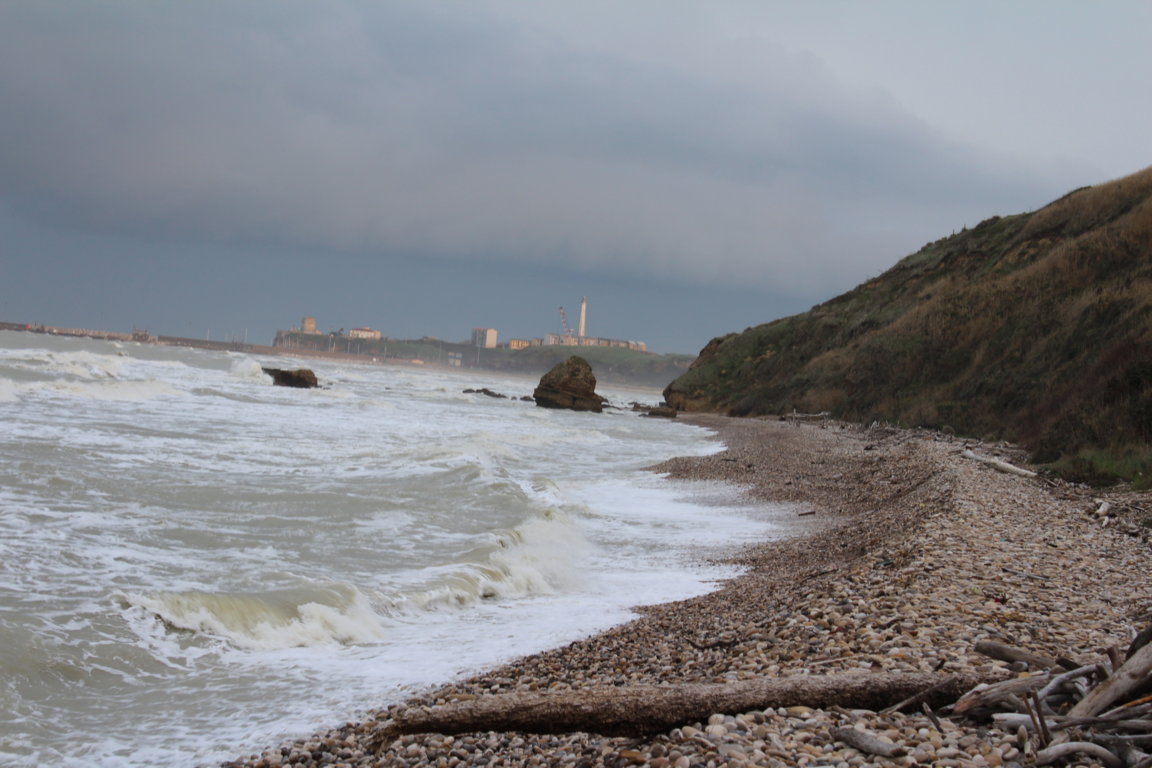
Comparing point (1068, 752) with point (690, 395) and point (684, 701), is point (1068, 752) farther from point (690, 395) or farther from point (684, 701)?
point (690, 395)

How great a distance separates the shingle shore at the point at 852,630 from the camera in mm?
3055

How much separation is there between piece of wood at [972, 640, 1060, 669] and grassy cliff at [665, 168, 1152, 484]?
27.8 ft

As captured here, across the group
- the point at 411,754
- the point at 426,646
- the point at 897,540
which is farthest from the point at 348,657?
the point at 897,540

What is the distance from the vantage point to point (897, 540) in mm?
7461

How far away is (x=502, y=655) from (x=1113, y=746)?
3.80 m

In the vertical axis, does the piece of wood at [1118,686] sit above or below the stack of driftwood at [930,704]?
A: above

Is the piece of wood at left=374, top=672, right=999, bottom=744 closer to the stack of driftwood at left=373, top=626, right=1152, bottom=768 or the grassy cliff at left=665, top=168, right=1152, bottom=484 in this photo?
the stack of driftwood at left=373, top=626, right=1152, bottom=768

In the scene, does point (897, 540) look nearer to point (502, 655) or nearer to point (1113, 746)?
point (502, 655)

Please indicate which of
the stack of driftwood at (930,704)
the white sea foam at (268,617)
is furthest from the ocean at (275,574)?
the stack of driftwood at (930,704)

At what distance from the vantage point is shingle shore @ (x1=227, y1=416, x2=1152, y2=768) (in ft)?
10.0

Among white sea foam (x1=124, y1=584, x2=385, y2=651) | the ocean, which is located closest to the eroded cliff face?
the ocean

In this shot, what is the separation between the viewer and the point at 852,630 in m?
4.53

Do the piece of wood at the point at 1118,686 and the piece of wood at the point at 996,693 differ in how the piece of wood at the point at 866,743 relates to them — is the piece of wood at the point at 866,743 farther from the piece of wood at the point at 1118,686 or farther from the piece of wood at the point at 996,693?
the piece of wood at the point at 1118,686

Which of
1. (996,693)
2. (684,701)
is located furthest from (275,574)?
(996,693)
